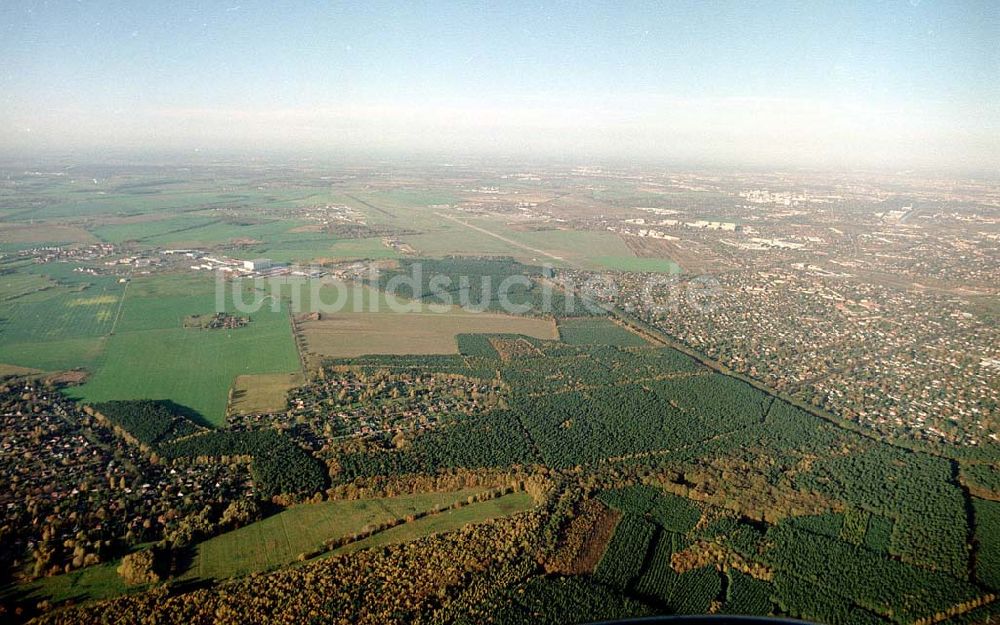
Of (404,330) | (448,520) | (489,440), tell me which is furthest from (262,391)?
(448,520)

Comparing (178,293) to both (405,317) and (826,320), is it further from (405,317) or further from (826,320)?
(826,320)

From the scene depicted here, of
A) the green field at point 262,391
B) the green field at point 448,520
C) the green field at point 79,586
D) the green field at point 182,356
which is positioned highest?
the green field at point 182,356

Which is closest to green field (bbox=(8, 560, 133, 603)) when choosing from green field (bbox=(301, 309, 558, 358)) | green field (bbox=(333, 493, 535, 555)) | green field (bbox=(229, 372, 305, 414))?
green field (bbox=(333, 493, 535, 555))

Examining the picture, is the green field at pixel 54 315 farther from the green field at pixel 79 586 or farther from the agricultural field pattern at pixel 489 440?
Result: the green field at pixel 79 586

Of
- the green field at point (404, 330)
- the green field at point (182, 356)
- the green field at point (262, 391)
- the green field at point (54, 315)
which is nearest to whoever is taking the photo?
the green field at point (262, 391)

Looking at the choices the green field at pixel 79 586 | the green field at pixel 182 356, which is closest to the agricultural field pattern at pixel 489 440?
the green field at pixel 79 586

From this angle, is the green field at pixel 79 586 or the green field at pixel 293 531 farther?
the green field at pixel 293 531

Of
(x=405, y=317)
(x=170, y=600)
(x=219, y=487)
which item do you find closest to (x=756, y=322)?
(x=405, y=317)
